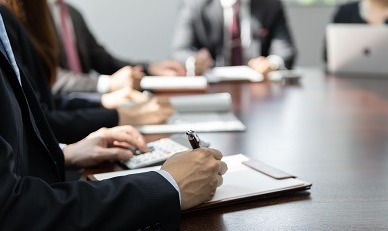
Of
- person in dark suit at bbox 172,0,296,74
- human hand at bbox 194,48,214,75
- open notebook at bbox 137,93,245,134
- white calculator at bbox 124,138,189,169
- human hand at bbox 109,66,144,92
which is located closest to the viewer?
white calculator at bbox 124,138,189,169

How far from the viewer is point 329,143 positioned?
5.65 feet

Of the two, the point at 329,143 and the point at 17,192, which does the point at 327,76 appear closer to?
the point at 329,143

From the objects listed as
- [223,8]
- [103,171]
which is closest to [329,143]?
[103,171]

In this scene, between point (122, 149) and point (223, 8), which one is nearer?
point (122, 149)

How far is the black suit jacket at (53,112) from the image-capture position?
1891 mm

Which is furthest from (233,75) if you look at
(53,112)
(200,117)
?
(53,112)

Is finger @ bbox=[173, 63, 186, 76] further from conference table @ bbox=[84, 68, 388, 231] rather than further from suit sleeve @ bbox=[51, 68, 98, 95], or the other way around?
suit sleeve @ bbox=[51, 68, 98, 95]

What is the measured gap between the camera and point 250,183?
1.24m

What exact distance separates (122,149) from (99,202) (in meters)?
0.48

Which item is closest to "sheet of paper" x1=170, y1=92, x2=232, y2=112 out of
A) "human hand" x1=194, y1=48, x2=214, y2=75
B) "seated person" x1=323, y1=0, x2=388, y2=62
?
"human hand" x1=194, y1=48, x2=214, y2=75

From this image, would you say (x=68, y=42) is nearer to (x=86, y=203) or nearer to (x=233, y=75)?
(x=233, y=75)

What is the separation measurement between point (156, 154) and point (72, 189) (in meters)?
0.47

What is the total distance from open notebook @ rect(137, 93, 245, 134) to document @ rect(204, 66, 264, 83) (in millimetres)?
793

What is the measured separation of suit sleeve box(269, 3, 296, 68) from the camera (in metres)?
3.75
